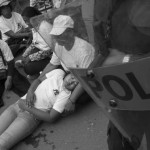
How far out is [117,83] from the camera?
47.8 inches

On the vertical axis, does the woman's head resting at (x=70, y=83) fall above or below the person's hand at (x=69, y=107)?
above

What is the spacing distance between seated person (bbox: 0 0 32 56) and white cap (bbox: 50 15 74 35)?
383cm

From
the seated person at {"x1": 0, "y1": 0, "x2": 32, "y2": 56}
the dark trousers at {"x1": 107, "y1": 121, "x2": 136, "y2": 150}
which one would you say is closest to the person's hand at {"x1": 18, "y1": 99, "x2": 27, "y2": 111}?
the dark trousers at {"x1": 107, "y1": 121, "x2": 136, "y2": 150}

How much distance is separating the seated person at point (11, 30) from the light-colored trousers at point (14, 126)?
202cm

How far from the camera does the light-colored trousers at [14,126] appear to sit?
3251 mm

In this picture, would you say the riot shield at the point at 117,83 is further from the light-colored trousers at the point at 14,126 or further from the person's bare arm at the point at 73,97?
the light-colored trousers at the point at 14,126

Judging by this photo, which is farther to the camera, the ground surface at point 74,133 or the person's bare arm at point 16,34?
the person's bare arm at point 16,34

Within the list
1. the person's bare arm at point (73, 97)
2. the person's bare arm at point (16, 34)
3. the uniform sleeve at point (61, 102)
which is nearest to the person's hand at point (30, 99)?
the uniform sleeve at point (61, 102)

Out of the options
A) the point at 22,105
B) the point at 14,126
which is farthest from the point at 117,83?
the point at 22,105

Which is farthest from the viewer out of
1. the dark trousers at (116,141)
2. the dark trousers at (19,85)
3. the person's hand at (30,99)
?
the dark trousers at (19,85)

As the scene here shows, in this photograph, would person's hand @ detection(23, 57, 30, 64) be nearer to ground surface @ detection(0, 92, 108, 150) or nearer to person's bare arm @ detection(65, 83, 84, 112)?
ground surface @ detection(0, 92, 108, 150)

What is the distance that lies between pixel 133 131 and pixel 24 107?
2148mm

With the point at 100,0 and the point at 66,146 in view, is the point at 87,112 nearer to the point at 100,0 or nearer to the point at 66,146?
the point at 66,146

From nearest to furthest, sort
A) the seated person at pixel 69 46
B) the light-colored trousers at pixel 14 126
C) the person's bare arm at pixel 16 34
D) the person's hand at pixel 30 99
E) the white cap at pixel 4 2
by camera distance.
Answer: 1. the seated person at pixel 69 46
2. the light-colored trousers at pixel 14 126
3. the person's hand at pixel 30 99
4. the white cap at pixel 4 2
5. the person's bare arm at pixel 16 34
